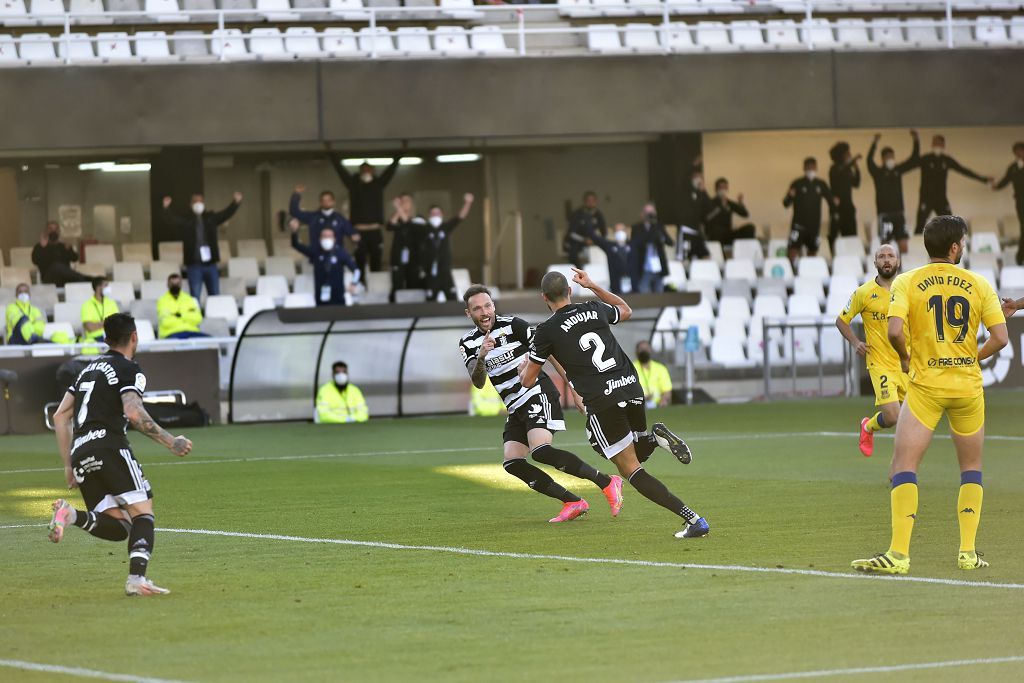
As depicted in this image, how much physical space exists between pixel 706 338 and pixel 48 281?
11.8 metres

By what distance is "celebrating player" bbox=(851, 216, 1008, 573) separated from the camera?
9430 mm

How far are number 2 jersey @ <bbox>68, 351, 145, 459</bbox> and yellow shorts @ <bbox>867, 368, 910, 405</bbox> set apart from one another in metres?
7.28

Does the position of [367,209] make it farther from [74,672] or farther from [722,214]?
[74,672]

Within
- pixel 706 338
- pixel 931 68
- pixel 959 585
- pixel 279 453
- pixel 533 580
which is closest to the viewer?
pixel 959 585

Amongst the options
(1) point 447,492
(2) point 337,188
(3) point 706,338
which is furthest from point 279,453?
(2) point 337,188

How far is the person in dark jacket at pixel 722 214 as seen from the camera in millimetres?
31875

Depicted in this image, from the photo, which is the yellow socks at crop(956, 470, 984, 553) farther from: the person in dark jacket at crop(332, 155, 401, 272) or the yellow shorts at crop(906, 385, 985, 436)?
the person in dark jacket at crop(332, 155, 401, 272)

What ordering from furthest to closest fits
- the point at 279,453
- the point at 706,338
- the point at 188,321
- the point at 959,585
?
the point at 706,338, the point at 188,321, the point at 279,453, the point at 959,585

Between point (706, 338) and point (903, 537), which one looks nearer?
point (903, 537)

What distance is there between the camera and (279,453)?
66.2 feet

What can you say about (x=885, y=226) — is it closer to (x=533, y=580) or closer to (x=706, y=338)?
(x=706, y=338)

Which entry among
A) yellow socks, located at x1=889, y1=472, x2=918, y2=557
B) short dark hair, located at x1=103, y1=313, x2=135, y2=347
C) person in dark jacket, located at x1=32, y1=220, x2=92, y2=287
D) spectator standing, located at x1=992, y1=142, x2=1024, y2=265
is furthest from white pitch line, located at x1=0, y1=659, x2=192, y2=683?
spectator standing, located at x1=992, y1=142, x2=1024, y2=265

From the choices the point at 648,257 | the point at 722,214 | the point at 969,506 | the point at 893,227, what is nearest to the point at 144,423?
the point at 969,506

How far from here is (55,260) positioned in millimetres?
29141
